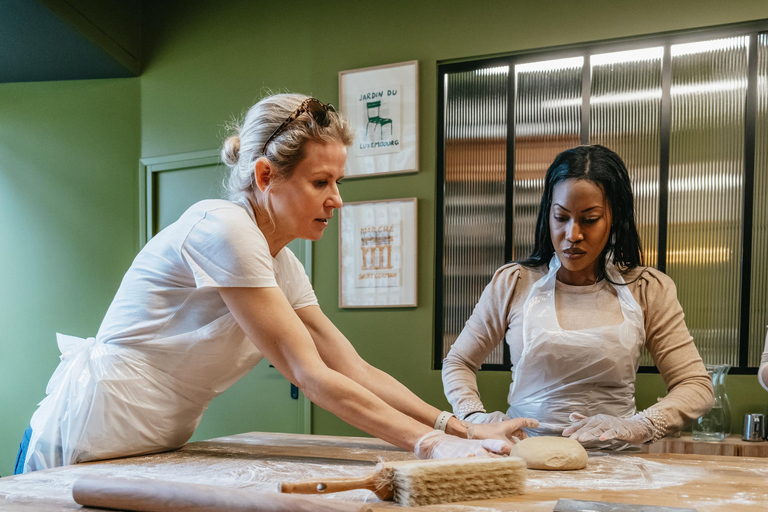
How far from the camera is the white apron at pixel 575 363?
1.61m

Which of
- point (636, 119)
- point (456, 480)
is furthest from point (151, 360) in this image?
point (636, 119)

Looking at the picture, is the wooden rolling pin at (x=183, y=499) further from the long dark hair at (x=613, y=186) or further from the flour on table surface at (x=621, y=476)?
the long dark hair at (x=613, y=186)

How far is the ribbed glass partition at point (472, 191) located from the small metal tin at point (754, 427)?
3.78 feet

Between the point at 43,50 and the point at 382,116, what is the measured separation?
72.7 inches

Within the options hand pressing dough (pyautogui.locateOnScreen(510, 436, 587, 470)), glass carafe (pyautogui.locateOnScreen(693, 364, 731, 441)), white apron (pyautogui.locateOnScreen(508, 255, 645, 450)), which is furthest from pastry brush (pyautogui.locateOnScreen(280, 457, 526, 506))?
glass carafe (pyautogui.locateOnScreen(693, 364, 731, 441))

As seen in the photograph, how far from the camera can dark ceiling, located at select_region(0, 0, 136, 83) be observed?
9.78ft

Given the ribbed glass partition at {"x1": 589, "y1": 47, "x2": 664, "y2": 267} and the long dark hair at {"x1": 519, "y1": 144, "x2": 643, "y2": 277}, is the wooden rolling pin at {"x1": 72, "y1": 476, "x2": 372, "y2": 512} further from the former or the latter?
the ribbed glass partition at {"x1": 589, "y1": 47, "x2": 664, "y2": 267}

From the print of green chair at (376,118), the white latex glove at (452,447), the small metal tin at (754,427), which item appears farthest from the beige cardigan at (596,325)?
the print of green chair at (376,118)

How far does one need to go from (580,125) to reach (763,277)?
961mm

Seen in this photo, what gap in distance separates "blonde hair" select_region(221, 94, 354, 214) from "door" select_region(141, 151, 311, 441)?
1936 millimetres

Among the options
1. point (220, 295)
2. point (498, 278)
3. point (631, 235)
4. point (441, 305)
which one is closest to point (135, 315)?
point (220, 295)

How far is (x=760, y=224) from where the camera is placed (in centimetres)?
255

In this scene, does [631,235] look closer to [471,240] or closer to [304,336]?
[304,336]

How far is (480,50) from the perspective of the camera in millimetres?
2990
